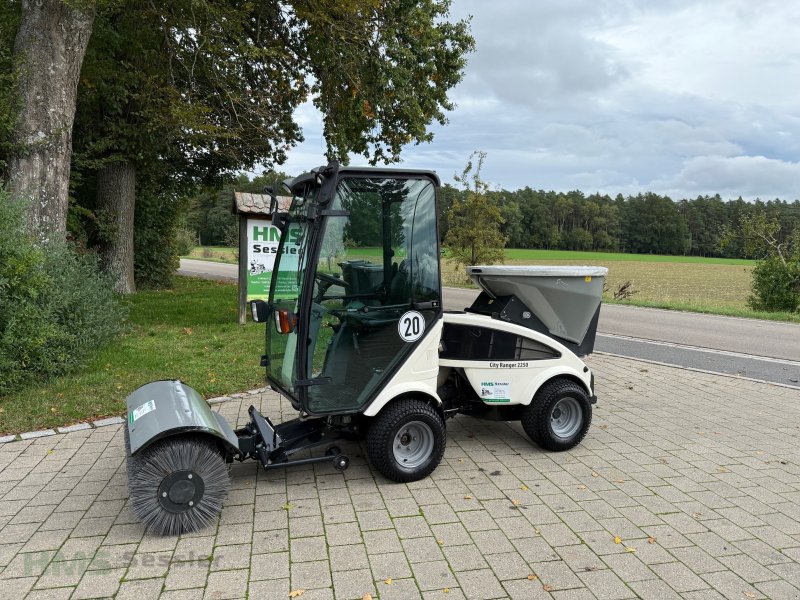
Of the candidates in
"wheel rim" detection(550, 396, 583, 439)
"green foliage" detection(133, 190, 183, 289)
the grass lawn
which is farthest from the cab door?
"green foliage" detection(133, 190, 183, 289)

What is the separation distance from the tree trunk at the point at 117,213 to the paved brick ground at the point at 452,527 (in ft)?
31.3

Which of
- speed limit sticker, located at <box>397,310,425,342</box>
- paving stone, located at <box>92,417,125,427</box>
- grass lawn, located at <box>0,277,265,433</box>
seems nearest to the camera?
speed limit sticker, located at <box>397,310,425,342</box>

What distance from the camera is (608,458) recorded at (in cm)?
465

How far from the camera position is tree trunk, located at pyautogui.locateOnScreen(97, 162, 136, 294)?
13164 millimetres

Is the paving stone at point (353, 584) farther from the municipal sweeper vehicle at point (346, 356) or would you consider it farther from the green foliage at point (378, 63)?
the green foliage at point (378, 63)

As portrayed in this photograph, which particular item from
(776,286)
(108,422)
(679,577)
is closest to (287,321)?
(108,422)

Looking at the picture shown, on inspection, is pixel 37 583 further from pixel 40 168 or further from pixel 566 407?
pixel 40 168

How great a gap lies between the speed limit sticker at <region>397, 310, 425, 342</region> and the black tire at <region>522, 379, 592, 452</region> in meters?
1.26

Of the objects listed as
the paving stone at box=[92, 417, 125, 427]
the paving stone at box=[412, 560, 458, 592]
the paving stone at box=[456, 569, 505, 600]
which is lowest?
the paving stone at box=[92, 417, 125, 427]

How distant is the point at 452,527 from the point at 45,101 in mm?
8063

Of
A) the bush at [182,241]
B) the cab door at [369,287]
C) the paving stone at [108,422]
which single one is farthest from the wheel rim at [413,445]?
the bush at [182,241]

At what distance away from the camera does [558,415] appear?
4.79m

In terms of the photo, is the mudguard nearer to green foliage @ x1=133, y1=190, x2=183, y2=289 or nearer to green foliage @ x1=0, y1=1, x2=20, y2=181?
green foliage @ x1=0, y1=1, x2=20, y2=181

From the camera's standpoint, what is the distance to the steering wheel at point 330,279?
3.71 metres
